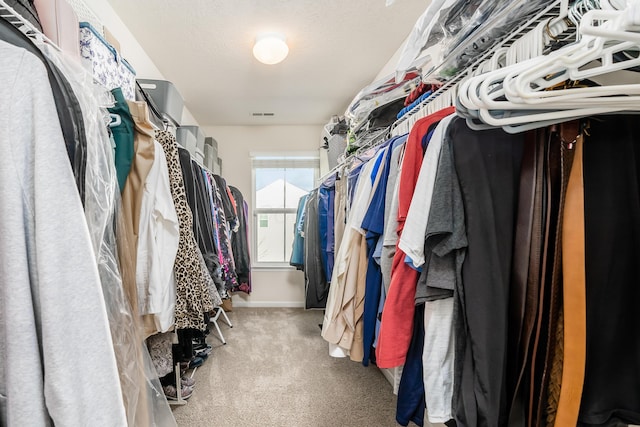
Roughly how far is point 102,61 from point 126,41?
3.43 ft

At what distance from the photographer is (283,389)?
5.84 feet

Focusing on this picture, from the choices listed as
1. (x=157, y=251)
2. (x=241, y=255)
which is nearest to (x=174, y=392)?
(x=157, y=251)

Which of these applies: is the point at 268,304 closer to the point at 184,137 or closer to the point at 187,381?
the point at 187,381

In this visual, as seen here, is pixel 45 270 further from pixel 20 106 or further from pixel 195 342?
pixel 195 342

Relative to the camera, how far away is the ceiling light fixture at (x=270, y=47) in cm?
185

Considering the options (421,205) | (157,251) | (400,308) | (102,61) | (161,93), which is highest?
(161,93)

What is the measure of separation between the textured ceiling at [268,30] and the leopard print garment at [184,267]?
106 cm

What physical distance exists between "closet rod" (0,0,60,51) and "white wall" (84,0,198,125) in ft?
3.52

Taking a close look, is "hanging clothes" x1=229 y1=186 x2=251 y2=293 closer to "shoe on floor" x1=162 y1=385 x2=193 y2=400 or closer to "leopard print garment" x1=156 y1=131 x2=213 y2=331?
"shoe on floor" x1=162 y1=385 x2=193 y2=400

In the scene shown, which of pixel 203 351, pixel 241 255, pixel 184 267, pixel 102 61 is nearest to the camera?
pixel 102 61

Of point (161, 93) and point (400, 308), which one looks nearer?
point (400, 308)

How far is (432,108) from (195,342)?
7.67ft

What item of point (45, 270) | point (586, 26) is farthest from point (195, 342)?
point (586, 26)

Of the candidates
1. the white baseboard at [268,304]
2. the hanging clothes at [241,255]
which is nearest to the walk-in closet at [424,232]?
the hanging clothes at [241,255]
